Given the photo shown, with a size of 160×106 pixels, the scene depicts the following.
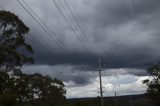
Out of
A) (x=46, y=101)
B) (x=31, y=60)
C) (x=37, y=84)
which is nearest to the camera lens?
(x=31, y=60)

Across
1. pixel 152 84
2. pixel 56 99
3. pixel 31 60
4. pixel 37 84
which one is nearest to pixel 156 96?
pixel 152 84

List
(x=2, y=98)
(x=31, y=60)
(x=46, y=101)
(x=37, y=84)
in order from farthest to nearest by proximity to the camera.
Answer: (x=46, y=101) → (x=37, y=84) → (x=31, y=60) → (x=2, y=98)

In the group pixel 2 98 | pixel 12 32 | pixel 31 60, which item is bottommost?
pixel 2 98

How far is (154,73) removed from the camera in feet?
255

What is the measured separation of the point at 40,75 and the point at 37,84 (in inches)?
87.1

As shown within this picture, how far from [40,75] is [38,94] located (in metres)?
3.89

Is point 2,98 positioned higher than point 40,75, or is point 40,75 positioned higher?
point 40,75

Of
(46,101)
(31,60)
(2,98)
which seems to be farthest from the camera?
(46,101)

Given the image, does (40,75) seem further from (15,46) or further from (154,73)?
(15,46)

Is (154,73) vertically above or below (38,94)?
above

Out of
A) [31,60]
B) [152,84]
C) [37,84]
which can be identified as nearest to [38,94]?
[37,84]

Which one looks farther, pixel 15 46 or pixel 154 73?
pixel 154 73

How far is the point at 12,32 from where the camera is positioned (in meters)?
41.0

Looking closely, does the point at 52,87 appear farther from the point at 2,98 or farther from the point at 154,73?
the point at 2,98
